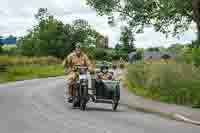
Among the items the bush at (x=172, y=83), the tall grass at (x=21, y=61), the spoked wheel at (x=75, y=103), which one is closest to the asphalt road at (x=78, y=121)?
the spoked wheel at (x=75, y=103)

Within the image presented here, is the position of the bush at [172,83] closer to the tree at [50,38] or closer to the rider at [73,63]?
the rider at [73,63]

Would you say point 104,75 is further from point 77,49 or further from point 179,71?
point 179,71

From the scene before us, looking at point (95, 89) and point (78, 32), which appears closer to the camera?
point (95, 89)

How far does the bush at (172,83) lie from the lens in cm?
2069

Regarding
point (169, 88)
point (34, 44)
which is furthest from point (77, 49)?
point (34, 44)

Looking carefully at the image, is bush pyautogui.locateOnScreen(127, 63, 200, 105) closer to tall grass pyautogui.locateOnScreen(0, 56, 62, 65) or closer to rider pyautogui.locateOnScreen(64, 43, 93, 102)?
rider pyautogui.locateOnScreen(64, 43, 93, 102)

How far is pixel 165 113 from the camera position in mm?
17125

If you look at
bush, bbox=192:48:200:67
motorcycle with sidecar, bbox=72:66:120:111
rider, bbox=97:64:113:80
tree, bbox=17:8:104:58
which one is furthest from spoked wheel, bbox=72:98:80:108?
tree, bbox=17:8:104:58

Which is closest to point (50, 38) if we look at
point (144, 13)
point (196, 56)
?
point (144, 13)

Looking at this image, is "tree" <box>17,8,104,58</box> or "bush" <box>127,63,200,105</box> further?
"tree" <box>17,8,104,58</box>

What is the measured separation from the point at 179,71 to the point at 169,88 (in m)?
0.94

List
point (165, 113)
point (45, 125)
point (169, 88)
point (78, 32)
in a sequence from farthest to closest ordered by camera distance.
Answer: point (78, 32) → point (169, 88) → point (165, 113) → point (45, 125)

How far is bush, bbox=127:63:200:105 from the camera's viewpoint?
20.7 meters

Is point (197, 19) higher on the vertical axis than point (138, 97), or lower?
higher
